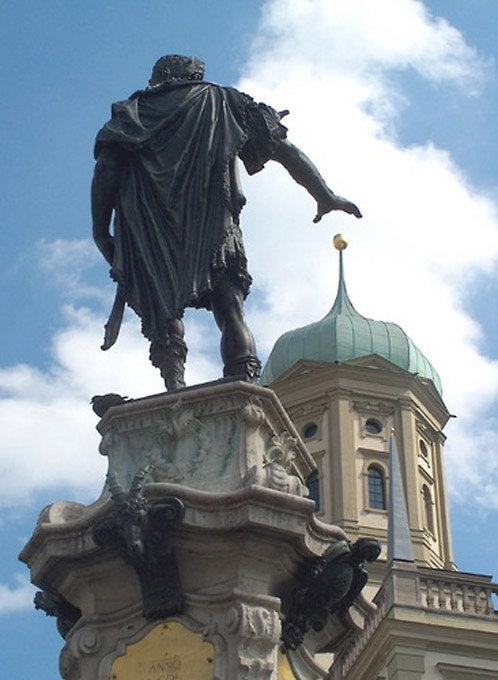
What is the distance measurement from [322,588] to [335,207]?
258cm

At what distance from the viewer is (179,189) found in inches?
297

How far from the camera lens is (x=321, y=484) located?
47.5 metres

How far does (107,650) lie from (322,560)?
1.04 metres

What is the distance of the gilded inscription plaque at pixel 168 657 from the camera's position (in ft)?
20.0

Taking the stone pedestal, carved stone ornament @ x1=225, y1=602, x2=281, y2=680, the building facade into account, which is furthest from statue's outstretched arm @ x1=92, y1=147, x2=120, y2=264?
the building facade

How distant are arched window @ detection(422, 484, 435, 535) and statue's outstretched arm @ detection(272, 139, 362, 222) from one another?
4163 cm

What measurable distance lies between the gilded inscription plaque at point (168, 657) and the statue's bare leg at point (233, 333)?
4.52 feet

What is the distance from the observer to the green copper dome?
5144 centimetres

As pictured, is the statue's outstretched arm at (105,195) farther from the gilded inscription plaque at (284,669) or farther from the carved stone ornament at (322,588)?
the gilded inscription plaque at (284,669)

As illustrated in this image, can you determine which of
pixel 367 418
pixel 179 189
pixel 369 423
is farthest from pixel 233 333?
pixel 369 423

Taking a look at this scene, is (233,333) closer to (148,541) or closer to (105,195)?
(105,195)

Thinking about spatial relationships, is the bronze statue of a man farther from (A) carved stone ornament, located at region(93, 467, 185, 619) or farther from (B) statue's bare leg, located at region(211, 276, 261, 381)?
(A) carved stone ornament, located at region(93, 467, 185, 619)

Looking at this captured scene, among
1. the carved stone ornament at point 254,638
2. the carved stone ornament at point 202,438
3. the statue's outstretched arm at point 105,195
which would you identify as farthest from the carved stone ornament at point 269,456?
the statue's outstretched arm at point 105,195

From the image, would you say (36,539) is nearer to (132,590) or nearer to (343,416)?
(132,590)
